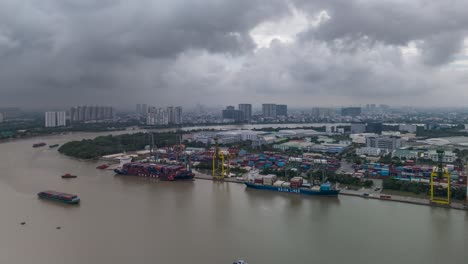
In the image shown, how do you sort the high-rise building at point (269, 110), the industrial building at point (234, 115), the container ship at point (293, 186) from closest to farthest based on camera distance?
the container ship at point (293, 186), the industrial building at point (234, 115), the high-rise building at point (269, 110)

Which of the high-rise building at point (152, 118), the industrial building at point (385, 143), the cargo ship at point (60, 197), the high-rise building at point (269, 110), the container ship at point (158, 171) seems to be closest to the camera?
the cargo ship at point (60, 197)

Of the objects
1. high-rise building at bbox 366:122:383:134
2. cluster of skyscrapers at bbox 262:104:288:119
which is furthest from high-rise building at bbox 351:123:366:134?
cluster of skyscrapers at bbox 262:104:288:119

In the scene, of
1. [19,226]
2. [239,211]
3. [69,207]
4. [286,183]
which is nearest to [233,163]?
[286,183]

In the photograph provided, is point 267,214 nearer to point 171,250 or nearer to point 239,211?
point 239,211

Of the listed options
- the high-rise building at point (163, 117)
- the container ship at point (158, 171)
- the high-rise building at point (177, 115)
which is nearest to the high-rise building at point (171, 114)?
the high-rise building at point (177, 115)

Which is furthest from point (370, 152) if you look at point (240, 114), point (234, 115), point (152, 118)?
point (234, 115)

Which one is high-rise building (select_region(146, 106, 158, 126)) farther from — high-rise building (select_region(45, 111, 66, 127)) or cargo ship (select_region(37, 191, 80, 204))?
cargo ship (select_region(37, 191, 80, 204))

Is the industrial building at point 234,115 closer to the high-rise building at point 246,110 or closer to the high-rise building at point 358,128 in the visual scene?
the high-rise building at point 246,110
